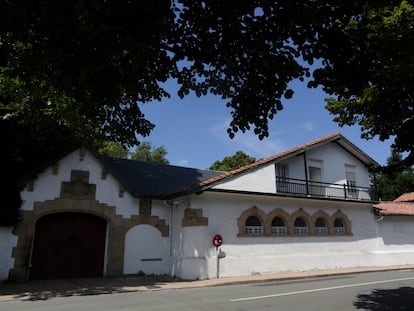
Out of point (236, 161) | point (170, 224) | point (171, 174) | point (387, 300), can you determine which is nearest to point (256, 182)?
point (170, 224)

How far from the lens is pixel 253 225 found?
1574 centimetres

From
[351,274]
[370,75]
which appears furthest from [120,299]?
[351,274]

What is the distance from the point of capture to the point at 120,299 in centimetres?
952

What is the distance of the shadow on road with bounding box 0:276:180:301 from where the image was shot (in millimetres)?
10320

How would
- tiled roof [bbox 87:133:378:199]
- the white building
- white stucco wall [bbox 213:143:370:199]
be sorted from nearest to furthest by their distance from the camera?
the white building, tiled roof [bbox 87:133:378:199], white stucco wall [bbox 213:143:370:199]

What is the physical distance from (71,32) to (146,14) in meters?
1.04

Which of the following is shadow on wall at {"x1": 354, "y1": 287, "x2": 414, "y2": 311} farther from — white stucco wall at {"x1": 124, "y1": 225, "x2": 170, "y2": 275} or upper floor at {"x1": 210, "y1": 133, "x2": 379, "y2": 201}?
white stucco wall at {"x1": 124, "y1": 225, "x2": 170, "y2": 275}

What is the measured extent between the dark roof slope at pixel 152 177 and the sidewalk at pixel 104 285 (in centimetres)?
350

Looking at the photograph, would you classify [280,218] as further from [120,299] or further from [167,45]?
[167,45]

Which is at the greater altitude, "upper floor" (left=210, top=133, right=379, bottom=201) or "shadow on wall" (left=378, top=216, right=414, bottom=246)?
"upper floor" (left=210, top=133, right=379, bottom=201)

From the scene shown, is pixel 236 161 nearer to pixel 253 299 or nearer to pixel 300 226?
pixel 300 226

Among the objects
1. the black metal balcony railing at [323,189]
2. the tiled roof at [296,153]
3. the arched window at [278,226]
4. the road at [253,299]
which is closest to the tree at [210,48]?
the road at [253,299]

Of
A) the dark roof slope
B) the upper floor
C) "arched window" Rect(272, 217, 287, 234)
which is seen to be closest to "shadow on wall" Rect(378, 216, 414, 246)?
the upper floor

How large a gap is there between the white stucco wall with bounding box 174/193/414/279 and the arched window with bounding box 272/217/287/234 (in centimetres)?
38
